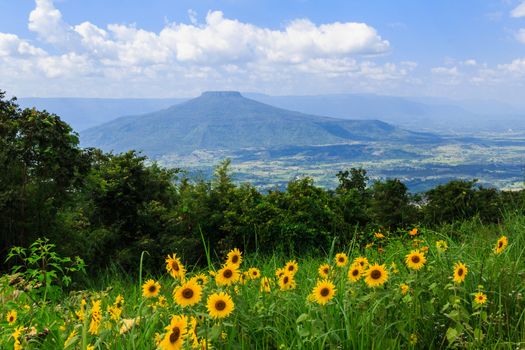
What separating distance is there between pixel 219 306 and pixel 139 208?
1827 centimetres

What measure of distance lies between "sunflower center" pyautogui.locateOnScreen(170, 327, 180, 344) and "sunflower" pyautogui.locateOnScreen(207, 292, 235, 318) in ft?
0.63

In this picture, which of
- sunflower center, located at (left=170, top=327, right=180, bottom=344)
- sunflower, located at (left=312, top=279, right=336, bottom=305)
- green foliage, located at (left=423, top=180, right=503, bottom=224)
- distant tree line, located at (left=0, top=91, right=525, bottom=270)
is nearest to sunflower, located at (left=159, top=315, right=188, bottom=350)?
sunflower center, located at (left=170, top=327, right=180, bottom=344)

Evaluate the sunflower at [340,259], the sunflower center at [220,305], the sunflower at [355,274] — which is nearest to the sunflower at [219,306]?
the sunflower center at [220,305]

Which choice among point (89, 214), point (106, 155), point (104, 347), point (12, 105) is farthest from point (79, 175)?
point (104, 347)

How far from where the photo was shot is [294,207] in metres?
15.1

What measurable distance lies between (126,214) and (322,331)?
61.5 ft

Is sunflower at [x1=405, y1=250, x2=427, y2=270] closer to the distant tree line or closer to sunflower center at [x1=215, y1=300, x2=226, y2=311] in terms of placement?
sunflower center at [x1=215, y1=300, x2=226, y2=311]

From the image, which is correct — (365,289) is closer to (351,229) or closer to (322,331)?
(322,331)

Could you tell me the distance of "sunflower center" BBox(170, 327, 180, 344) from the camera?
1609mm

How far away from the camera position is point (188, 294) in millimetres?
1879

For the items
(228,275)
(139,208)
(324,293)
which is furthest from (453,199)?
(228,275)

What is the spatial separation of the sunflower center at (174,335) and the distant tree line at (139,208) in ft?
25.6

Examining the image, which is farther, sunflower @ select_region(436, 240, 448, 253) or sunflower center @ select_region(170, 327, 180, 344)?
sunflower @ select_region(436, 240, 448, 253)

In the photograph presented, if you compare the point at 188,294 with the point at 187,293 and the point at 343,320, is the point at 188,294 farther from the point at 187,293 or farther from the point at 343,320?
the point at 343,320
